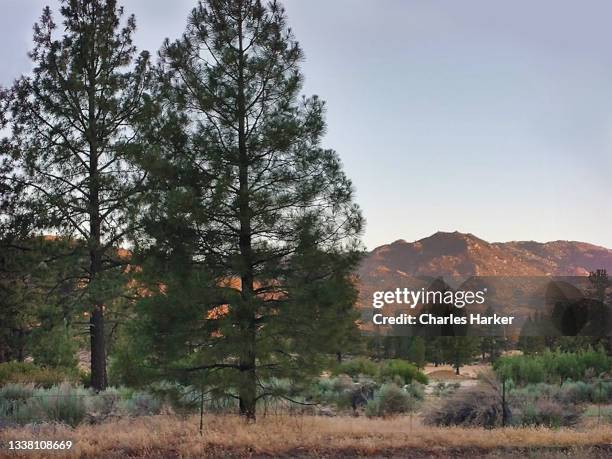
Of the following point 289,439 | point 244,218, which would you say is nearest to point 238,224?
point 244,218

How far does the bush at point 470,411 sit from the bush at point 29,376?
13035mm

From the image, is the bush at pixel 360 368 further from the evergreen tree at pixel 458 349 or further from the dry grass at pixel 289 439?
the evergreen tree at pixel 458 349

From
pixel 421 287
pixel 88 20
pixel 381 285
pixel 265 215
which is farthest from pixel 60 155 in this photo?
pixel 421 287

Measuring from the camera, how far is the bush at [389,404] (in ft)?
66.4

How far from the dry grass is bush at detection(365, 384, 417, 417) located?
14.8 feet

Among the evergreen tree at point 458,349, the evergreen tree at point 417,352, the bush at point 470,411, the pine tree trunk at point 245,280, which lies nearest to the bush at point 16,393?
the pine tree trunk at point 245,280

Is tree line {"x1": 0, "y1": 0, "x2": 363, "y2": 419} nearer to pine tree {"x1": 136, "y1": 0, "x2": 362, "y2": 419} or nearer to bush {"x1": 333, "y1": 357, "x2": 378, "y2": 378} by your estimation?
pine tree {"x1": 136, "y1": 0, "x2": 362, "y2": 419}

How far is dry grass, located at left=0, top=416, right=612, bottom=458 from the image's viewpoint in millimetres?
13328

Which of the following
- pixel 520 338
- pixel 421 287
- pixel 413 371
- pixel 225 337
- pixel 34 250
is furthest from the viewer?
pixel 520 338

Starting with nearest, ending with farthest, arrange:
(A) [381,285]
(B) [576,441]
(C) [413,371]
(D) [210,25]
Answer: (B) [576,441]
(D) [210,25]
(C) [413,371]
(A) [381,285]

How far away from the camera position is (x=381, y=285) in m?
40.4

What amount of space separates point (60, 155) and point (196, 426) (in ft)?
40.0

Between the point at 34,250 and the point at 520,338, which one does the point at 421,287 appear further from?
the point at 34,250

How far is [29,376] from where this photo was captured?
24.3 m
